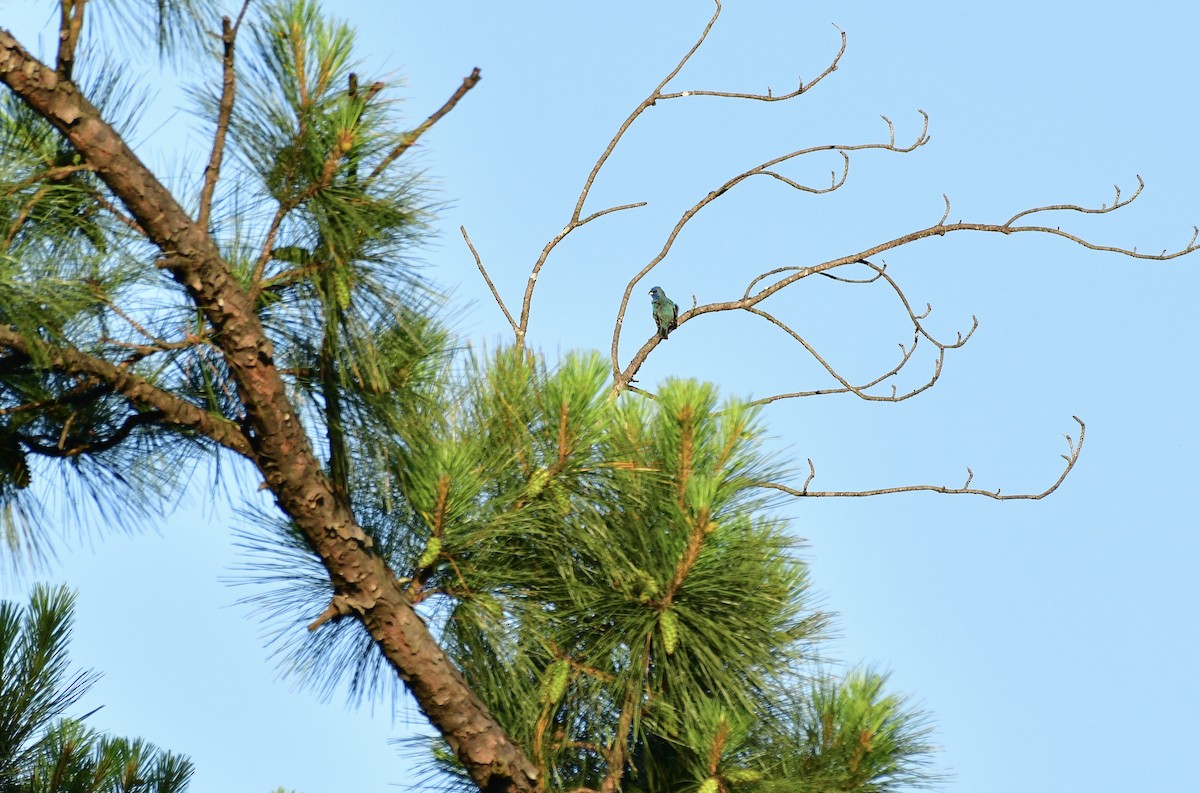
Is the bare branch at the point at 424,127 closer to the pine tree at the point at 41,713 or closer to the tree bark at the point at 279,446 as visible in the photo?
the tree bark at the point at 279,446

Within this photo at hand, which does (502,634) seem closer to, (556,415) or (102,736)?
(556,415)

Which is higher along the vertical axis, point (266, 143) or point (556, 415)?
point (266, 143)

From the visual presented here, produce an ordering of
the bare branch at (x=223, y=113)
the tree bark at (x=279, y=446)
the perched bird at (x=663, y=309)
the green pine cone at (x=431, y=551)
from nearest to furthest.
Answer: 1. the tree bark at (x=279, y=446)
2. the bare branch at (x=223, y=113)
3. the green pine cone at (x=431, y=551)
4. the perched bird at (x=663, y=309)

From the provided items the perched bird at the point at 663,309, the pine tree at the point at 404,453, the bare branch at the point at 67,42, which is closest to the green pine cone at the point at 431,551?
the pine tree at the point at 404,453

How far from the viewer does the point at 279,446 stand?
1.81 meters

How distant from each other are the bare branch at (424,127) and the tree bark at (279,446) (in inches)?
11.6

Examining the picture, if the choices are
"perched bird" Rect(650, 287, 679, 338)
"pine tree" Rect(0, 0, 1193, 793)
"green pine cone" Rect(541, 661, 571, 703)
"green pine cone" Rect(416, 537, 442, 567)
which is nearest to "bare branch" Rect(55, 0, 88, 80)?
"pine tree" Rect(0, 0, 1193, 793)

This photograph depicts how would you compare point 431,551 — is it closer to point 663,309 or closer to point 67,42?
point 67,42

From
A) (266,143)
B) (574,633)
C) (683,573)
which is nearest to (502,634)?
(574,633)

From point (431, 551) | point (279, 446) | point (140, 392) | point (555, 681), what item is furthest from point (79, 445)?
point (555, 681)

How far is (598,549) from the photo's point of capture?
204 cm

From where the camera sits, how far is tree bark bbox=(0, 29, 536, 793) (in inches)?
68.5

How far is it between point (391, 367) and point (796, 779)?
945mm

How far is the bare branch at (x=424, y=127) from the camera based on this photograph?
6.31 ft
